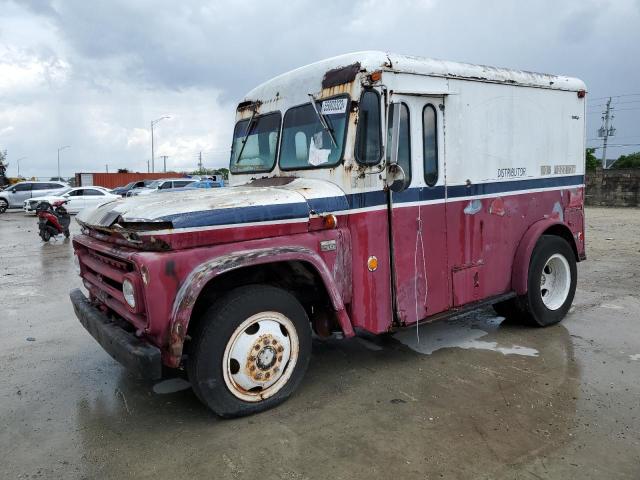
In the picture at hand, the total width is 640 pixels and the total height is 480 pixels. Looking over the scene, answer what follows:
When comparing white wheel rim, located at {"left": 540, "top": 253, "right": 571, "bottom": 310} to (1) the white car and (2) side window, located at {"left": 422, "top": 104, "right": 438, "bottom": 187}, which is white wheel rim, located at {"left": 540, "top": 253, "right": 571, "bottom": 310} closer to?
(2) side window, located at {"left": 422, "top": 104, "right": 438, "bottom": 187}

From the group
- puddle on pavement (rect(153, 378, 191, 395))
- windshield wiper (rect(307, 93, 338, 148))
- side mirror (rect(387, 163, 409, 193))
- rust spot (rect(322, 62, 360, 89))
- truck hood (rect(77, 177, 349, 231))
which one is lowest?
puddle on pavement (rect(153, 378, 191, 395))

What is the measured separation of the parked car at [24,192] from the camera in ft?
89.9

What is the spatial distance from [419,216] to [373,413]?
1.67m

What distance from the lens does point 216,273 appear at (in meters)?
3.27

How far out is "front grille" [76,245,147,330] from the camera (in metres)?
3.47

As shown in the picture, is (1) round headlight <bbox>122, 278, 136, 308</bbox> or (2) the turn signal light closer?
(1) round headlight <bbox>122, 278, 136, 308</bbox>

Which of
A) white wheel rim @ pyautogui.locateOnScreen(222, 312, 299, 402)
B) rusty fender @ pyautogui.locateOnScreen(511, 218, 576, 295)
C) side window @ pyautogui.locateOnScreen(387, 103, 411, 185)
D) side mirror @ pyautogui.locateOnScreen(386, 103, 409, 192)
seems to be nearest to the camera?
white wheel rim @ pyautogui.locateOnScreen(222, 312, 299, 402)

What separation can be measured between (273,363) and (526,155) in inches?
135

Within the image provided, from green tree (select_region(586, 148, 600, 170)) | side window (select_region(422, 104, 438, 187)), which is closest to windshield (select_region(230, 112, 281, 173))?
side window (select_region(422, 104, 438, 187))

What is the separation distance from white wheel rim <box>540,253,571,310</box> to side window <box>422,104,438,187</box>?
87.2 inches

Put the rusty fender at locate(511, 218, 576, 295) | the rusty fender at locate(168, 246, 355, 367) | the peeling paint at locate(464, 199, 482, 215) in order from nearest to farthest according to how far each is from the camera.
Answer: the rusty fender at locate(168, 246, 355, 367) → the peeling paint at locate(464, 199, 482, 215) → the rusty fender at locate(511, 218, 576, 295)

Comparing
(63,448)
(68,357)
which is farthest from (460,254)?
(68,357)

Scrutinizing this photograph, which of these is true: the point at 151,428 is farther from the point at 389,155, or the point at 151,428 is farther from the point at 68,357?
the point at 389,155

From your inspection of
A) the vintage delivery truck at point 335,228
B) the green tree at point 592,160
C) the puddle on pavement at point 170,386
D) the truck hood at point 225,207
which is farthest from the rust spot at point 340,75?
the green tree at point 592,160
